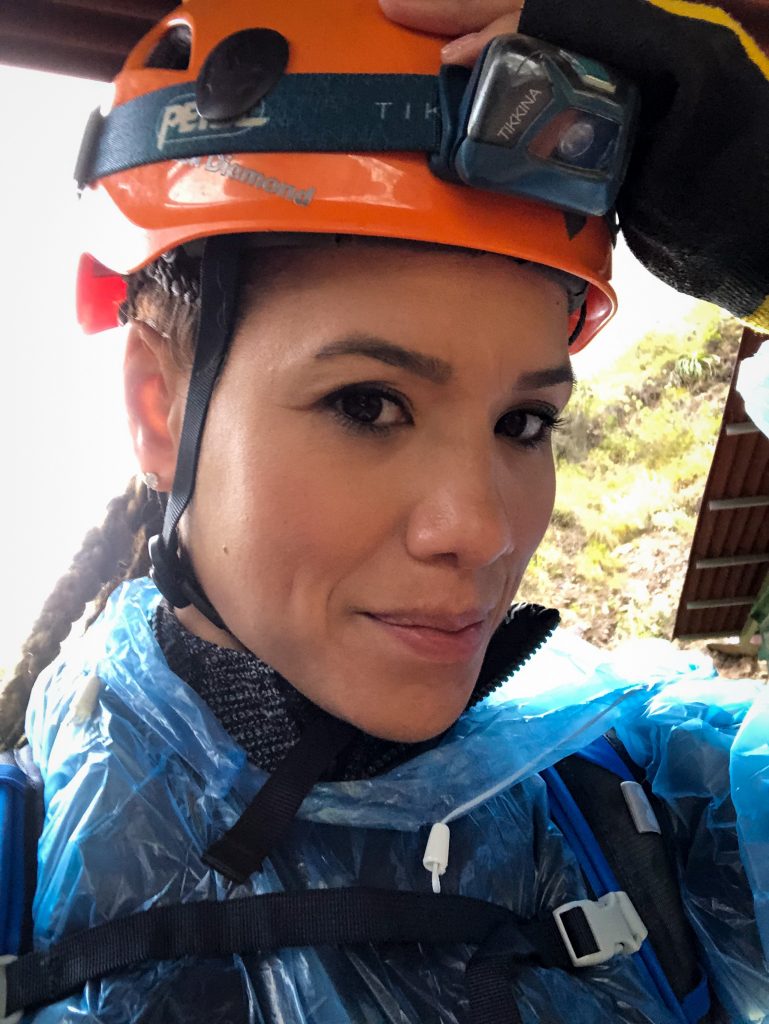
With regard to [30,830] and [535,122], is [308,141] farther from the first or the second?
[30,830]

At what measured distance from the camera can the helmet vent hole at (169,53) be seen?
1151 mm

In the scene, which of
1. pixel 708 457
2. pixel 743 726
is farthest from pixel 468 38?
pixel 708 457

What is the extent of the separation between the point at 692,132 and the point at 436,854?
1.04m

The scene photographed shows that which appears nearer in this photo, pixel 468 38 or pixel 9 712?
pixel 468 38

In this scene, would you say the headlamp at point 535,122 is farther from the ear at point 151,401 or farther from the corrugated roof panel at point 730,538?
the corrugated roof panel at point 730,538

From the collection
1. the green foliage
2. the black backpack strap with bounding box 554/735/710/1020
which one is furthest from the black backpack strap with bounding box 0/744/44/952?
the green foliage

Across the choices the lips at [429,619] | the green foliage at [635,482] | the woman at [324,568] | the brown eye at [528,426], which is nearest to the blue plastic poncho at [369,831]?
the woman at [324,568]

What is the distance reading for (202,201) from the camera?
1020mm

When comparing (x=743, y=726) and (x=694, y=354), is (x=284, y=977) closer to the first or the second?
(x=743, y=726)

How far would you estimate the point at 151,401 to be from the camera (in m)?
1.22

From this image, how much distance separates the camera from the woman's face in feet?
3.23

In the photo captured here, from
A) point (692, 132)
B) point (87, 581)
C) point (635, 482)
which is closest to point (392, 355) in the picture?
point (692, 132)

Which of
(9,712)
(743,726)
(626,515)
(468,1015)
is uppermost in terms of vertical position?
(743,726)

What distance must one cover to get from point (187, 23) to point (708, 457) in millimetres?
6510
